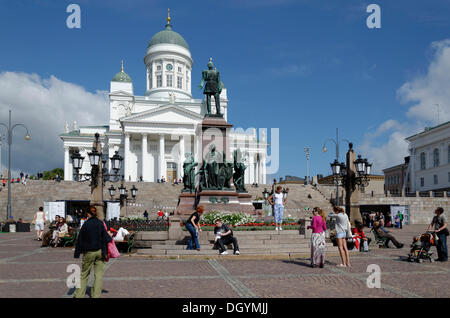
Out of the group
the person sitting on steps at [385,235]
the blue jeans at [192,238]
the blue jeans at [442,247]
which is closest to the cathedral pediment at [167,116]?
the person sitting on steps at [385,235]

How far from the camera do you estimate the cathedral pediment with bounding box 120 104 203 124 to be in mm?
69375

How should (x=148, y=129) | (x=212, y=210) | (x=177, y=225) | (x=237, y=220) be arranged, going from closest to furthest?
(x=177, y=225) → (x=237, y=220) → (x=212, y=210) → (x=148, y=129)

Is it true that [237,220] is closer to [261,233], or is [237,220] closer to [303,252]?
[261,233]

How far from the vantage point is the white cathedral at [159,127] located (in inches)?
2771

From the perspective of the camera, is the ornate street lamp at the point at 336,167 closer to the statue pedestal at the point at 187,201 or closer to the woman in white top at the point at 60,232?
the statue pedestal at the point at 187,201

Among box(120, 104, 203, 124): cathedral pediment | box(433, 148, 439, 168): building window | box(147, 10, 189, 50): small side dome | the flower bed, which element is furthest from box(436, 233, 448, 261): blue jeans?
box(147, 10, 189, 50): small side dome

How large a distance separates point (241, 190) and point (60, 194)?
33149 millimetres

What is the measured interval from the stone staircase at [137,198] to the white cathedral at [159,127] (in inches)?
567

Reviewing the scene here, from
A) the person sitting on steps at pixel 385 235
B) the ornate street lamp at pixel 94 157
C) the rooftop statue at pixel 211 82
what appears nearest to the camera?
the ornate street lamp at pixel 94 157

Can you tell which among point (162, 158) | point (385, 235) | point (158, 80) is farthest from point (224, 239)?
point (158, 80)

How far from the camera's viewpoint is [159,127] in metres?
70.5

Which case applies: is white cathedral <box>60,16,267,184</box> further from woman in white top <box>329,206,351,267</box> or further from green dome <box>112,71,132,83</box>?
woman in white top <box>329,206,351,267</box>

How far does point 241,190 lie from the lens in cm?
1906
